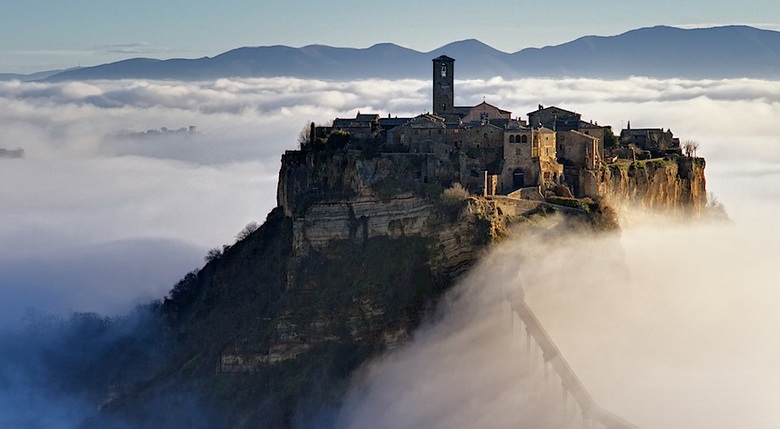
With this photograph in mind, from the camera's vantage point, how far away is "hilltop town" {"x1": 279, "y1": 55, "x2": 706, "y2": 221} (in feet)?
203

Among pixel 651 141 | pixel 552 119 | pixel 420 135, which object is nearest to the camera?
pixel 420 135

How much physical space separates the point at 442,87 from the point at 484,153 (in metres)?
10.5

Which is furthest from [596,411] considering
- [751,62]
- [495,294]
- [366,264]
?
[751,62]

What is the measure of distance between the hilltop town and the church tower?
0.75 meters

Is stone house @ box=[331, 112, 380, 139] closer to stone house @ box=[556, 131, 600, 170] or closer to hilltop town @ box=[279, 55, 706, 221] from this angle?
hilltop town @ box=[279, 55, 706, 221]

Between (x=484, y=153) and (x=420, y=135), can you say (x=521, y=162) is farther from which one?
(x=420, y=135)

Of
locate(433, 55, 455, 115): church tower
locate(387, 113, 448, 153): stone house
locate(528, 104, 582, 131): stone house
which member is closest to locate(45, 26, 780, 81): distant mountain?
locate(433, 55, 455, 115): church tower

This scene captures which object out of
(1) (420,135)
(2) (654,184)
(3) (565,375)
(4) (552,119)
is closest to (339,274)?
(1) (420,135)

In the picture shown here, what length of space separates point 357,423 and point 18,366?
27910 millimetres

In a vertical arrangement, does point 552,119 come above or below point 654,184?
above

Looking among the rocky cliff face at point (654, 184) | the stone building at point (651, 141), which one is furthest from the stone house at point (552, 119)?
the stone building at point (651, 141)

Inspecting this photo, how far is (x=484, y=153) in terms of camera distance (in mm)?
62500

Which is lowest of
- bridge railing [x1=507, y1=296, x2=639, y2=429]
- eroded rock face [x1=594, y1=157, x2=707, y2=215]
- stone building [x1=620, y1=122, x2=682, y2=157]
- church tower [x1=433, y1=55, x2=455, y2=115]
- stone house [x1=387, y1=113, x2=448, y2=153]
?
bridge railing [x1=507, y1=296, x2=639, y2=429]

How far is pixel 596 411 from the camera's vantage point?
186ft
